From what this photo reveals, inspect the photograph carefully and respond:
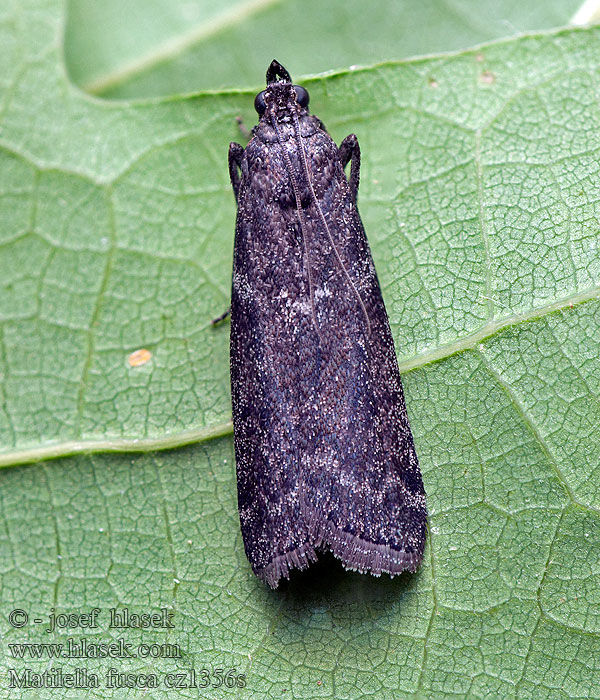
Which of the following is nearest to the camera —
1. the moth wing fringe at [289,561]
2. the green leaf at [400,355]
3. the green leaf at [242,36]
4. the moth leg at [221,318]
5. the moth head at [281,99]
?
the moth wing fringe at [289,561]

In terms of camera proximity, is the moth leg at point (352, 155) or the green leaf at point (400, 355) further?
the moth leg at point (352, 155)

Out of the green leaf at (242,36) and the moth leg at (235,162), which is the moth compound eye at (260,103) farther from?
the green leaf at (242,36)

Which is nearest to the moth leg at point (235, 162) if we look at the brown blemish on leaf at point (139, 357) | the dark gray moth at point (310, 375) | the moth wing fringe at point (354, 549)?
the dark gray moth at point (310, 375)

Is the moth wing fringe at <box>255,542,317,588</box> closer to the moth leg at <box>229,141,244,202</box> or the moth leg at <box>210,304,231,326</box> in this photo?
the moth leg at <box>210,304,231,326</box>

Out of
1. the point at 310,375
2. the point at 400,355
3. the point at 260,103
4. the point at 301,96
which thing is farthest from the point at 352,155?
the point at 310,375

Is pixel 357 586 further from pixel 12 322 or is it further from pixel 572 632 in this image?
pixel 12 322

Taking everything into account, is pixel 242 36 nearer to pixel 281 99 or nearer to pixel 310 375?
pixel 281 99
